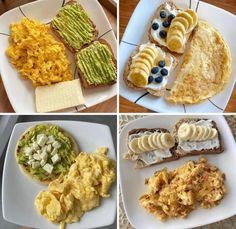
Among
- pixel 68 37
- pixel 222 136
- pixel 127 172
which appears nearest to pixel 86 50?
pixel 68 37

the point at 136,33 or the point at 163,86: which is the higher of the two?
the point at 136,33

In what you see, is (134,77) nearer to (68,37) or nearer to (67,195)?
(68,37)

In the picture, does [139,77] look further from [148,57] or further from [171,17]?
[171,17]

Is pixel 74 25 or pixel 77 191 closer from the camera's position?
pixel 77 191

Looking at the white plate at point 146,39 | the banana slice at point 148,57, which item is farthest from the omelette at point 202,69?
the banana slice at point 148,57

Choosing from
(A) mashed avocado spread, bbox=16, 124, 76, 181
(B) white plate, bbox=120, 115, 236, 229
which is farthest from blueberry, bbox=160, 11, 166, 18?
(A) mashed avocado spread, bbox=16, 124, 76, 181

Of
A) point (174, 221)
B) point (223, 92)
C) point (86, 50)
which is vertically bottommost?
point (174, 221)

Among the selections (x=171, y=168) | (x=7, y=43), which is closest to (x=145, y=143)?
(x=171, y=168)
